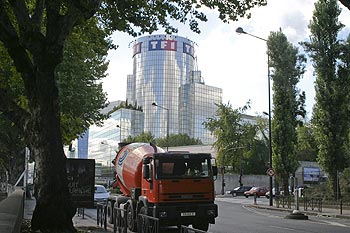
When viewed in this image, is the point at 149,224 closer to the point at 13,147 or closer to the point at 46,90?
the point at 46,90

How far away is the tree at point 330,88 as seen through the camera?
33.5 m

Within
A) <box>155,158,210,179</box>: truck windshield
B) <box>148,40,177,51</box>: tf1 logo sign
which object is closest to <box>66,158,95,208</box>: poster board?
<box>155,158,210,179</box>: truck windshield

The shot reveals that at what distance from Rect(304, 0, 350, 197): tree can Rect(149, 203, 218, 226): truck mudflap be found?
2111cm

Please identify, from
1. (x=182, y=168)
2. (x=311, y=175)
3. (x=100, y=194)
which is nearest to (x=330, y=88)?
(x=311, y=175)

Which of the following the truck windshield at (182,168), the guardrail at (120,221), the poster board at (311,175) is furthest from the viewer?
the poster board at (311,175)

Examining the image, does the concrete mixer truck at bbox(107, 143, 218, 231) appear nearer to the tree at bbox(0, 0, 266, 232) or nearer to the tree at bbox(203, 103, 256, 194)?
the tree at bbox(0, 0, 266, 232)

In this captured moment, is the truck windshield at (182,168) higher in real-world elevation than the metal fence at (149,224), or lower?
higher

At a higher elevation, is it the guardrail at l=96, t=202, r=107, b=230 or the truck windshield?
the truck windshield

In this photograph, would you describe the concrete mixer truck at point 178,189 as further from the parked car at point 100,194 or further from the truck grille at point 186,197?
the parked car at point 100,194

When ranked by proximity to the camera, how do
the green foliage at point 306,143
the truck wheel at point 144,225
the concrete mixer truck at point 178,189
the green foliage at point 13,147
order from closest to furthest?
the truck wheel at point 144,225, the concrete mixer truck at point 178,189, the green foliage at point 13,147, the green foliage at point 306,143

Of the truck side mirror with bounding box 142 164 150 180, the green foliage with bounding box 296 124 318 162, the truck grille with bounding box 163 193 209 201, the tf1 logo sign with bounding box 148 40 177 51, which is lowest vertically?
the truck grille with bounding box 163 193 209 201

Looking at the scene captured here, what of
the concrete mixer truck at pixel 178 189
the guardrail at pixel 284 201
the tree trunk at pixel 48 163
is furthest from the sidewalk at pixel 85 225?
the guardrail at pixel 284 201

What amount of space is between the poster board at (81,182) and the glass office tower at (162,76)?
126 metres

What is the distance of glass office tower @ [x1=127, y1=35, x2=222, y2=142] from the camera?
14988cm
